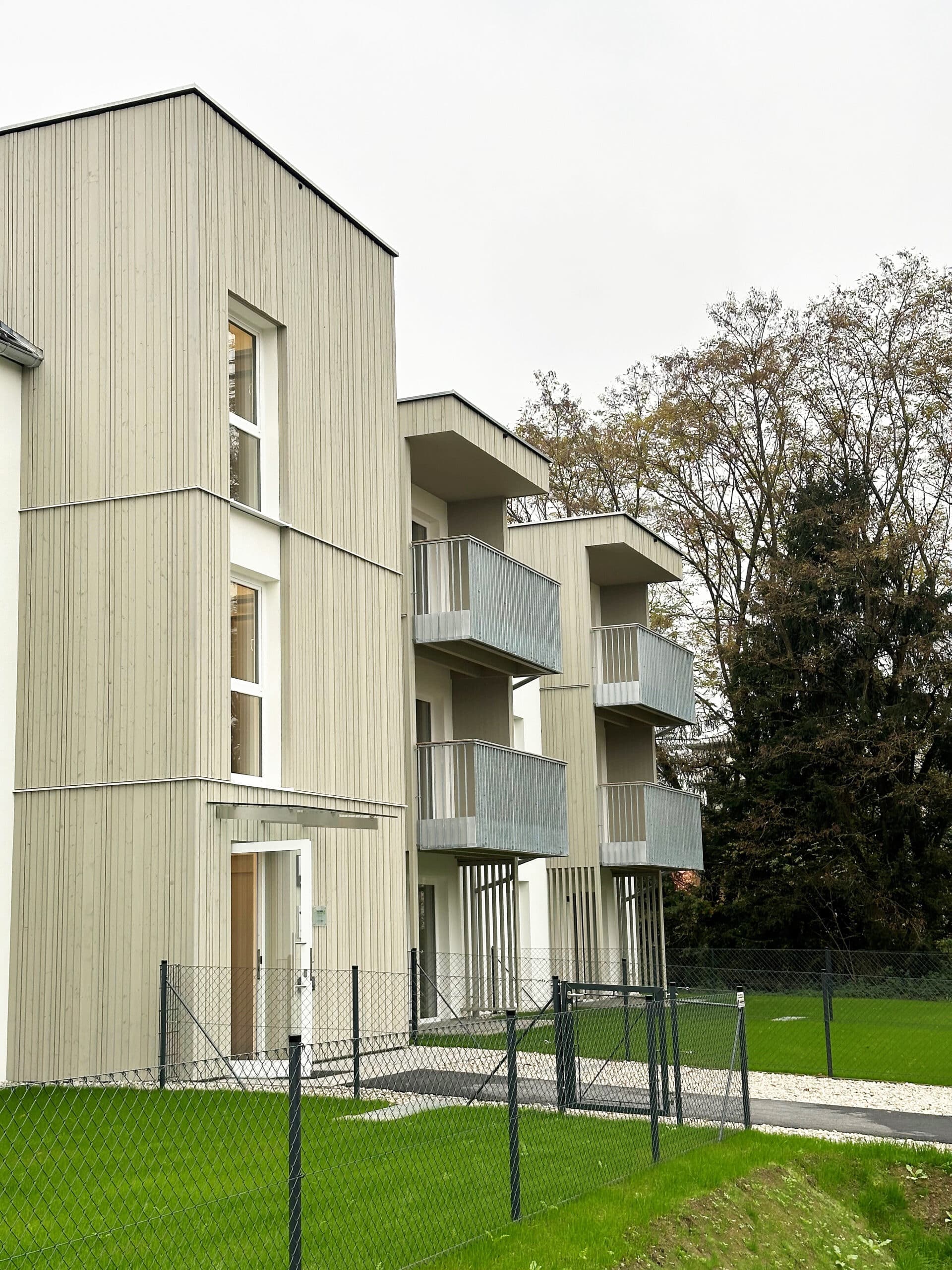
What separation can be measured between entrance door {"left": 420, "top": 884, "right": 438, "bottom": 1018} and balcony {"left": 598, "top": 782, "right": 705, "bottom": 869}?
530 cm

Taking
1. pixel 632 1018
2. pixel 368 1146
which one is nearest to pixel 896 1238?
pixel 632 1018

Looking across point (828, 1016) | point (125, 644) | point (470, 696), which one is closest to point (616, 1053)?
point (125, 644)

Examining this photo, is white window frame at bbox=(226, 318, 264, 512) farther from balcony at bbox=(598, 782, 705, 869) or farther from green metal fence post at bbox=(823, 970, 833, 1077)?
balcony at bbox=(598, 782, 705, 869)

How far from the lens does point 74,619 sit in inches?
620

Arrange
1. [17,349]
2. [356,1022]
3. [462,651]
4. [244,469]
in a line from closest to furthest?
[356,1022], [17,349], [244,469], [462,651]

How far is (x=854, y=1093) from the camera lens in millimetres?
17656

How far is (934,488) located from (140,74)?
20.7 metres

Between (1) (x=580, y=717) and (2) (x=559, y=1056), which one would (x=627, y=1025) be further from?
(1) (x=580, y=717)

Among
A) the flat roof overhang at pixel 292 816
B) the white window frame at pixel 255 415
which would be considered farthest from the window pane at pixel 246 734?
the white window frame at pixel 255 415

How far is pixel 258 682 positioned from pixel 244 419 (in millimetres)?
2974

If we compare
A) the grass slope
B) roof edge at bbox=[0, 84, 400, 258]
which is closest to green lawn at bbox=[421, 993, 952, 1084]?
the grass slope

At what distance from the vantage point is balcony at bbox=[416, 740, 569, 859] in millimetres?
21156

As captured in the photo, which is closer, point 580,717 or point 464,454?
point 464,454

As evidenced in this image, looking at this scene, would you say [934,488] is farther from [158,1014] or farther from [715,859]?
[158,1014]
